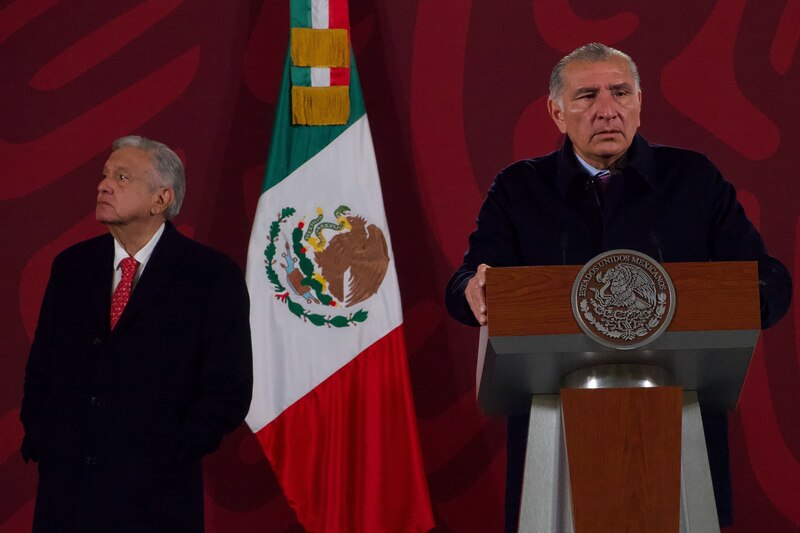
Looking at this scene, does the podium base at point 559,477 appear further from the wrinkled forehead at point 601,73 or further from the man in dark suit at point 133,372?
the man in dark suit at point 133,372

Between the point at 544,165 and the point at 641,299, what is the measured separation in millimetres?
726

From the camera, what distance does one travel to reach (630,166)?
2.03 m

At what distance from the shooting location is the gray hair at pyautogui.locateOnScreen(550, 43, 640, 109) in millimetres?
2086

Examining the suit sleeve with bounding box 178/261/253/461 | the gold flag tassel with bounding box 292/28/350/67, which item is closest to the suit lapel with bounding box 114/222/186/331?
the suit sleeve with bounding box 178/261/253/461

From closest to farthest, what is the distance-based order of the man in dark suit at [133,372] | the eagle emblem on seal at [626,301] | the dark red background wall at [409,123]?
the eagle emblem on seal at [626,301] < the man in dark suit at [133,372] < the dark red background wall at [409,123]

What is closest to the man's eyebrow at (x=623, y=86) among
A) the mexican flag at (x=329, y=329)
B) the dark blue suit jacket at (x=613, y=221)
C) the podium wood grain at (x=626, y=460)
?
the dark blue suit jacket at (x=613, y=221)

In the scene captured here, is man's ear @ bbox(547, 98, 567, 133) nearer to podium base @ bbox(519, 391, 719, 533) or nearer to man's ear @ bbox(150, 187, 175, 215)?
podium base @ bbox(519, 391, 719, 533)

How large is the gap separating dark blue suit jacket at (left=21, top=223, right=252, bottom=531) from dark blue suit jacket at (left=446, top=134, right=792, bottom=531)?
1.96 ft

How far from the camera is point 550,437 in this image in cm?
162

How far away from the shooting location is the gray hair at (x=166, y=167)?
2.54m

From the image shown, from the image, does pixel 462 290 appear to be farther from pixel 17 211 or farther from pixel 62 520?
pixel 17 211

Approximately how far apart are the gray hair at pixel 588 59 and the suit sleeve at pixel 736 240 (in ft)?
0.86

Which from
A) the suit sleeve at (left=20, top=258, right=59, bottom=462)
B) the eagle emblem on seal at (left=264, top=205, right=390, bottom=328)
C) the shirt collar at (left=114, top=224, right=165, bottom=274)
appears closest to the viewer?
the suit sleeve at (left=20, top=258, right=59, bottom=462)

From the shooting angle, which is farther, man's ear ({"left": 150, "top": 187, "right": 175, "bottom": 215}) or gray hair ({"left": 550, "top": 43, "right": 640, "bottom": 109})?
man's ear ({"left": 150, "top": 187, "right": 175, "bottom": 215})
